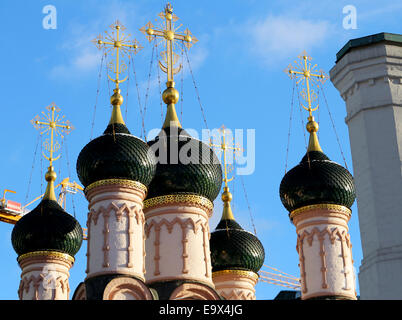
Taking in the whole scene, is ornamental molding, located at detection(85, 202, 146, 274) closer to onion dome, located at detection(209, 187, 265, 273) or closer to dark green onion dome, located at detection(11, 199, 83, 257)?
dark green onion dome, located at detection(11, 199, 83, 257)

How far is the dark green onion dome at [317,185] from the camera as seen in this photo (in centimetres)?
1869

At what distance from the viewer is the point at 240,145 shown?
76.1ft

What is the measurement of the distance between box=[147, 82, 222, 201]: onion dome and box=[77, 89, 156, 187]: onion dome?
0.56 m

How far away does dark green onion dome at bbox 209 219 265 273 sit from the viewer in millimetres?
19875

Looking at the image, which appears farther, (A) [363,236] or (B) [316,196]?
(B) [316,196]

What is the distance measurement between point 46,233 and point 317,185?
6.23 metres

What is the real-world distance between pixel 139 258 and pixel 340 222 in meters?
5.12

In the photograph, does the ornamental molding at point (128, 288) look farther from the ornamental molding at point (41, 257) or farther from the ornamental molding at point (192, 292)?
the ornamental molding at point (41, 257)

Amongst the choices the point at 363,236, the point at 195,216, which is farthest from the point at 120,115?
the point at 363,236

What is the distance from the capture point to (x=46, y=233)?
19.0 meters
